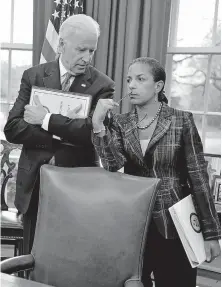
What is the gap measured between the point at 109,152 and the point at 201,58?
78.9 inches

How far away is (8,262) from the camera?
4.52ft

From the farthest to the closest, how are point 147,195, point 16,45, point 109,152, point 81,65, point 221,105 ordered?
1. point 16,45
2. point 221,105
3. point 81,65
4. point 109,152
5. point 147,195

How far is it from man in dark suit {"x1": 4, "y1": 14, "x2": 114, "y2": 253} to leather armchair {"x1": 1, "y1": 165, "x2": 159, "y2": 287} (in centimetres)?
38

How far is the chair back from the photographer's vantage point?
1357 millimetres

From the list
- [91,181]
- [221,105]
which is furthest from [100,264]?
[221,105]

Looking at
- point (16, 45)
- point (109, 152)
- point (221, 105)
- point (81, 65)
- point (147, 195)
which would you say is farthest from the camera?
point (16, 45)

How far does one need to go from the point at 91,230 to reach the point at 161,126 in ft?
1.62

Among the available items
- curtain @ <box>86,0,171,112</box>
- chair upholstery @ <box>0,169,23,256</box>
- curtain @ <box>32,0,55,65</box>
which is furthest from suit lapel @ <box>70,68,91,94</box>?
curtain @ <box>32,0,55,65</box>

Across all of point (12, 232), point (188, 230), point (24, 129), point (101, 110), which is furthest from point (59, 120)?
point (12, 232)

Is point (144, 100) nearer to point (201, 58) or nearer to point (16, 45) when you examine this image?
point (201, 58)

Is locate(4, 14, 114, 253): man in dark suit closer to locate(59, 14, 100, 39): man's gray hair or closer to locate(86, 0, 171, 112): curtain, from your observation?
locate(59, 14, 100, 39): man's gray hair

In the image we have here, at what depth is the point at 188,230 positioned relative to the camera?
149 centimetres

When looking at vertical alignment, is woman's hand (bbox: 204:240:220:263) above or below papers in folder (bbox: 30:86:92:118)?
below

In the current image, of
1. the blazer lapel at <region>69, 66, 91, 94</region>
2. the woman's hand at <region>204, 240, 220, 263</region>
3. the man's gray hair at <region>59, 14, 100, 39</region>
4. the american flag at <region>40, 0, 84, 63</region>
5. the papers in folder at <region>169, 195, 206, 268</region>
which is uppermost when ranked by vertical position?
the american flag at <region>40, 0, 84, 63</region>
